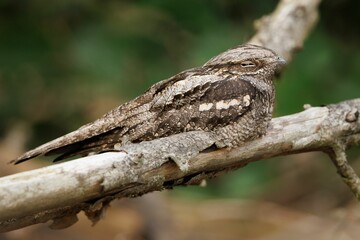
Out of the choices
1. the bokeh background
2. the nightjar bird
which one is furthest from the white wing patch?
the bokeh background

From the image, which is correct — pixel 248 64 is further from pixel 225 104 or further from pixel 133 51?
pixel 133 51

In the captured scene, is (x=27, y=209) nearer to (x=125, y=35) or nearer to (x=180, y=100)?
(x=180, y=100)

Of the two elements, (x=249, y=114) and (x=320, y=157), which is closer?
(x=249, y=114)

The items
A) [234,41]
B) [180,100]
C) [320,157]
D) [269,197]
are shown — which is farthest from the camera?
[269,197]

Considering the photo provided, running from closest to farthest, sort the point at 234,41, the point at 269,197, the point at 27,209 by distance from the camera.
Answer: the point at 27,209
the point at 234,41
the point at 269,197

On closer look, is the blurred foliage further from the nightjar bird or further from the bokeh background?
the nightjar bird

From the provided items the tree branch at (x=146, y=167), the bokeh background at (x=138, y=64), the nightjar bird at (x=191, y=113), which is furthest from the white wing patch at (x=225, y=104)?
the bokeh background at (x=138, y=64)

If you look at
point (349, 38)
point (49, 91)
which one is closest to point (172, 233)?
point (49, 91)
